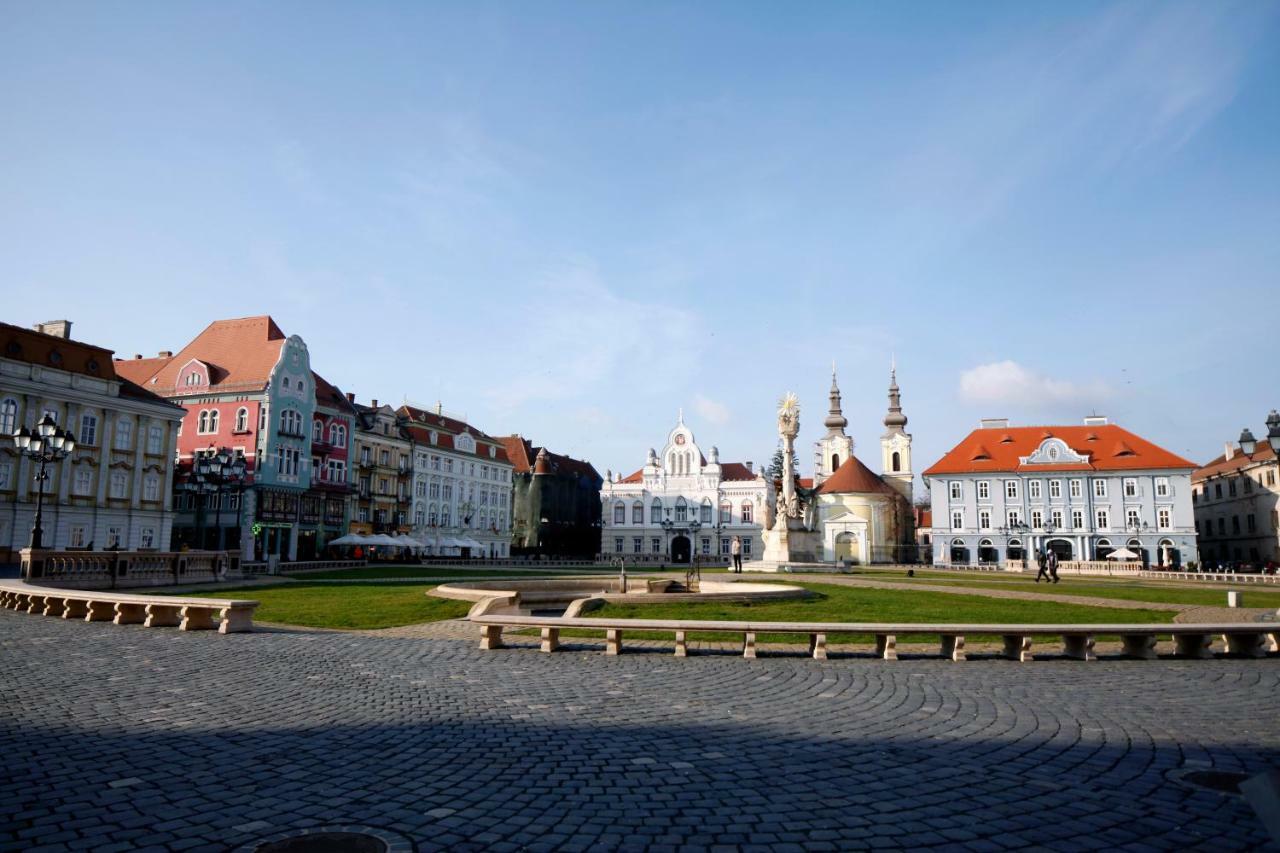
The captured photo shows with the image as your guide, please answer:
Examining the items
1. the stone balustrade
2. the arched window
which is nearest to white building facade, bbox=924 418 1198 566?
the stone balustrade

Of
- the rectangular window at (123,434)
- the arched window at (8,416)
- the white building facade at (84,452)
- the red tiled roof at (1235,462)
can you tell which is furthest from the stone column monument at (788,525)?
the red tiled roof at (1235,462)

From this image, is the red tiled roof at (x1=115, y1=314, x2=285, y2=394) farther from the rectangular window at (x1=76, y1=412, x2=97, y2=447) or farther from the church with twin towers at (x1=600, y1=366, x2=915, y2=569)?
the church with twin towers at (x1=600, y1=366, x2=915, y2=569)

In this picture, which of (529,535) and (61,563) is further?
(529,535)

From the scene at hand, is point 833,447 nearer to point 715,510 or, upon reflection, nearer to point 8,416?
point 715,510

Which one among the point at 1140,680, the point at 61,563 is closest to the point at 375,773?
the point at 1140,680

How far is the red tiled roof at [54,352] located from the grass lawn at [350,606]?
2391 cm

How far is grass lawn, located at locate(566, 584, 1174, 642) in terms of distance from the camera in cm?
1797

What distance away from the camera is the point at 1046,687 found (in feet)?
35.0

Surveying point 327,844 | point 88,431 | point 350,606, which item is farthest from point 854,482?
point 327,844

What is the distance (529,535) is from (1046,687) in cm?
8152

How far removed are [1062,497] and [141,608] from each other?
8115 centimetres

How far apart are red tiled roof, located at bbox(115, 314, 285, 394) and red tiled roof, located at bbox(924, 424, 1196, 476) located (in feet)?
204

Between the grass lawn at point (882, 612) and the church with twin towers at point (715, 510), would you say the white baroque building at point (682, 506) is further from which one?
the grass lawn at point (882, 612)

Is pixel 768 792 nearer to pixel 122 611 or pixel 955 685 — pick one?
pixel 955 685
